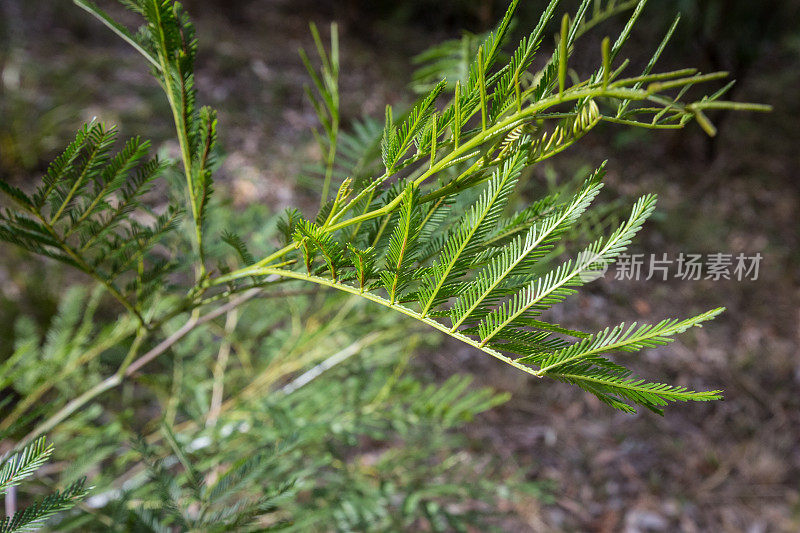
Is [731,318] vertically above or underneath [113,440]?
underneath

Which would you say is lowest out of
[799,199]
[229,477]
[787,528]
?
[787,528]

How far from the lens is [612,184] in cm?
286

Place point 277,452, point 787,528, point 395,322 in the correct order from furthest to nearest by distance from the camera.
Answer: point 787,528
point 395,322
point 277,452

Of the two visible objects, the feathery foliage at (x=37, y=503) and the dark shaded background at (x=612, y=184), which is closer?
the feathery foliage at (x=37, y=503)

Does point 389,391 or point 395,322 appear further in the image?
point 395,322

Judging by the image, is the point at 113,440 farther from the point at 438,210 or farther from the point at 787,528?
the point at 787,528

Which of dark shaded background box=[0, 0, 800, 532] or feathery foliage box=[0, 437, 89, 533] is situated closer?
feathery foliage box=[0, 437, 89, 533]

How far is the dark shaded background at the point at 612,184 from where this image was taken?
1.81 metres

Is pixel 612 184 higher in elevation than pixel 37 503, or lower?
lower

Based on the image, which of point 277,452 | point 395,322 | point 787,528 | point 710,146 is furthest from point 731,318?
point 277,452

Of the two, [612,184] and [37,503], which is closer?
[37,503]

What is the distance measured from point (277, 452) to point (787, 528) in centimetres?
204

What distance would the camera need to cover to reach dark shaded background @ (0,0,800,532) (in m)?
1.81

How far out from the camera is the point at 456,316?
0.83 feet
